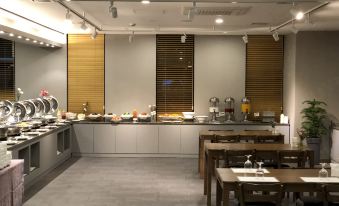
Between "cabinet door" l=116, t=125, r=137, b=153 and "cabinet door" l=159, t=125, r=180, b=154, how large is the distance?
0.59m

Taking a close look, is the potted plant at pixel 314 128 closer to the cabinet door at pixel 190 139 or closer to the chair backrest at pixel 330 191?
the cabinet door at pixel 190 139

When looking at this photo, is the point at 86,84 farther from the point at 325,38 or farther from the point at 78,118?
the point at 325,38

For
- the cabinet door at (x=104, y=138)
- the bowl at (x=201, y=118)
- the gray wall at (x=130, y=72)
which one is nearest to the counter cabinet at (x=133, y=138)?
the cabinet door at (x=104, y=138)

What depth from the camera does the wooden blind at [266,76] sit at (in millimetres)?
11234

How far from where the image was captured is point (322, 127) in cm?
1023

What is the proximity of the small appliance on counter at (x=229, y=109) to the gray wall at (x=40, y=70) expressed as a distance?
12.7ft

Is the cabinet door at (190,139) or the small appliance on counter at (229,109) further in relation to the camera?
the small appliance on counter at (229,109)

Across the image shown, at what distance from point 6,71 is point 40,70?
0.82 metres

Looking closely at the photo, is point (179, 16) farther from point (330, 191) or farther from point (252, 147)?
point (330, 191)

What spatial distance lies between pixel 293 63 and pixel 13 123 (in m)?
6.11

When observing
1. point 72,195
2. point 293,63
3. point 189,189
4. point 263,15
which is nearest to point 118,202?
point 72,195

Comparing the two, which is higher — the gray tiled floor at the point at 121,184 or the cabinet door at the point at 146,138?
the cabinet door at the point at 146,138

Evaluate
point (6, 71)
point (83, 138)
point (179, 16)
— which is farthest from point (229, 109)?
point (6, 71)

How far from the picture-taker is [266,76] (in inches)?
443
